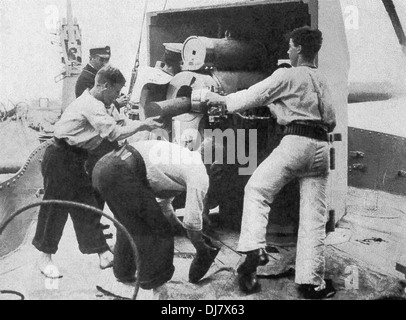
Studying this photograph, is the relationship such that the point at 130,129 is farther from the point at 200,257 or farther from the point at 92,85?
the point at 200,257

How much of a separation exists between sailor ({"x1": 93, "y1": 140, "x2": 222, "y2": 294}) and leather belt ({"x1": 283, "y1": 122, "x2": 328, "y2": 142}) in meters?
0.56

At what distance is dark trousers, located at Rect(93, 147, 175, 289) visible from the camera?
2.91 m

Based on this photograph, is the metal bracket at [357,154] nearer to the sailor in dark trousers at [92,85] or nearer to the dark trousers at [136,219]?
the dark trousers at [136,219]

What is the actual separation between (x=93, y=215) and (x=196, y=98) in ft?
3.03

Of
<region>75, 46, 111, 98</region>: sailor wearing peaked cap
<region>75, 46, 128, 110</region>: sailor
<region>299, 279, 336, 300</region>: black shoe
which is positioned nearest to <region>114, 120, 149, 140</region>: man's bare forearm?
<region>75, 46, 128, 110</region>: sailor

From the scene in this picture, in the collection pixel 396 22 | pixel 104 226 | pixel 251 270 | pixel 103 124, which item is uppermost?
pixel 396 22

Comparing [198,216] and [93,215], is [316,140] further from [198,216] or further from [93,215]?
[93,215]

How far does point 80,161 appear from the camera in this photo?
10.0ft

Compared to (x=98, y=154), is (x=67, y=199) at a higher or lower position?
lower

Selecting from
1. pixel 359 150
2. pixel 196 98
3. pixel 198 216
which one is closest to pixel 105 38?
pixel 196 98

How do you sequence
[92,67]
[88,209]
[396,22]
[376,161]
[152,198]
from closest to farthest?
[152,198] < [88,209] < [92,67] < [396,22] < [376,161]

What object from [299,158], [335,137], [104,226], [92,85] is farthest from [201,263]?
[92,85]

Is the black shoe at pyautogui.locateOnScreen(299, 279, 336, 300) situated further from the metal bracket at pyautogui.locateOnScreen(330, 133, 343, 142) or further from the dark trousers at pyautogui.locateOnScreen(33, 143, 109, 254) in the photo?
the dark trousers at pyautogui.locateOnScreen(33, 143, 109, 254)

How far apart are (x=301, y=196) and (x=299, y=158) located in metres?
0.22
